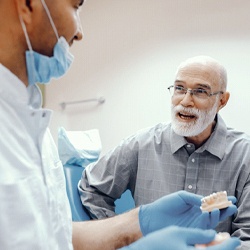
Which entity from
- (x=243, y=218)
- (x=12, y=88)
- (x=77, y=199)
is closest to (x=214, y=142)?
(x=243, y=218)

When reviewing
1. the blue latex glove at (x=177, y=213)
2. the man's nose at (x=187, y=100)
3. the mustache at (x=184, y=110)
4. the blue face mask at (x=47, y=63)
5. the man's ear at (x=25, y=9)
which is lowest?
the blue latex glove at (x=177, y=213)

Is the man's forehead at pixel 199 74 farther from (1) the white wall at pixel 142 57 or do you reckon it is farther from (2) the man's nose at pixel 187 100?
(1) the white wall at pixel 142 57

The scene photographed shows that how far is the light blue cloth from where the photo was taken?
1.80m

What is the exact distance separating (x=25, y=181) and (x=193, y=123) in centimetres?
102

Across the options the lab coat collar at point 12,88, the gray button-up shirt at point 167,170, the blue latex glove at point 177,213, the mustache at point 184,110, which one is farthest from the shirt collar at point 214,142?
the lab coat collar at point 12,88

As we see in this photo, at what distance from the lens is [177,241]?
0.72 metres

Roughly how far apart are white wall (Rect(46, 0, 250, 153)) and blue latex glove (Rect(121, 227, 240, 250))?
1.94 m

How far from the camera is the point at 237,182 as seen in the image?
5.00 ft

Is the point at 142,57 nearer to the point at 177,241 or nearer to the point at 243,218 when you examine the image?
the point at 243,218

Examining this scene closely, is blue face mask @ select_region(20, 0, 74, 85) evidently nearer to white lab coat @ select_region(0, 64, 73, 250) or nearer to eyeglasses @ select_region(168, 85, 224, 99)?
white lab coat @ select_region(0, 64, 73, 250)

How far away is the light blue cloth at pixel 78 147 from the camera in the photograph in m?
1.80

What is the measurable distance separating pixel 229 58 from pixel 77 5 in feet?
6.47

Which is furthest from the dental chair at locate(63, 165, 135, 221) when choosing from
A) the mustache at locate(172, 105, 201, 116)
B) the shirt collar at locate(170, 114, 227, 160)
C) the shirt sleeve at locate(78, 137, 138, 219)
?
the mustache at locate(172, 105, 201, 116)

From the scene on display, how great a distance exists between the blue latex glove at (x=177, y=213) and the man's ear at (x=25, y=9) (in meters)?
0.68
